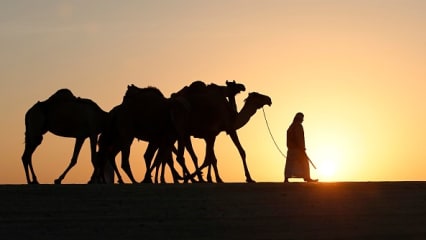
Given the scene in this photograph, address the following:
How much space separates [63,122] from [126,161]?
5.16 ft

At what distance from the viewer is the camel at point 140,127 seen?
20.9 metres

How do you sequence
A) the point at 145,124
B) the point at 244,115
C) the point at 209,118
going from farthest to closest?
the point at 244,115
the point at 209,118
the point at 145,124

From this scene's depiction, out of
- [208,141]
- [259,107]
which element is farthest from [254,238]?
[259,107]

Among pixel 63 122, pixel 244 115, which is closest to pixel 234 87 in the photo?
pixel 244 115

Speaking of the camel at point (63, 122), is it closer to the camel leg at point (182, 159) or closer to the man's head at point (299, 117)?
the camel leg at point (182, 159)

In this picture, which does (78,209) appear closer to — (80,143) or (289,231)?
(289,231)

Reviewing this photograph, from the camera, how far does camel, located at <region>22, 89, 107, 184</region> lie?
2089cm

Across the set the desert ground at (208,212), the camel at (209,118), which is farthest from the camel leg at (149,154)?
the desert ground at (208,212)

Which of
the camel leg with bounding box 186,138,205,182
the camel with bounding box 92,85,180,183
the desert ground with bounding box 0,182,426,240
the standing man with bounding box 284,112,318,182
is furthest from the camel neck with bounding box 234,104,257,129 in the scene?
the desert ground with bounding box 0,182,426,240

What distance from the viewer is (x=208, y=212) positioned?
14.1m

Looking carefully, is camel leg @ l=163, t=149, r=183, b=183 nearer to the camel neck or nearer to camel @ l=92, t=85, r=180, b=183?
camel @ l=92, t=85, r=180, b=183

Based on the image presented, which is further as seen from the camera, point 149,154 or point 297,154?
point 297,154

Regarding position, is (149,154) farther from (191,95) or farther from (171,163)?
(191,95)

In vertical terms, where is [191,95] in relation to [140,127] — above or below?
above
